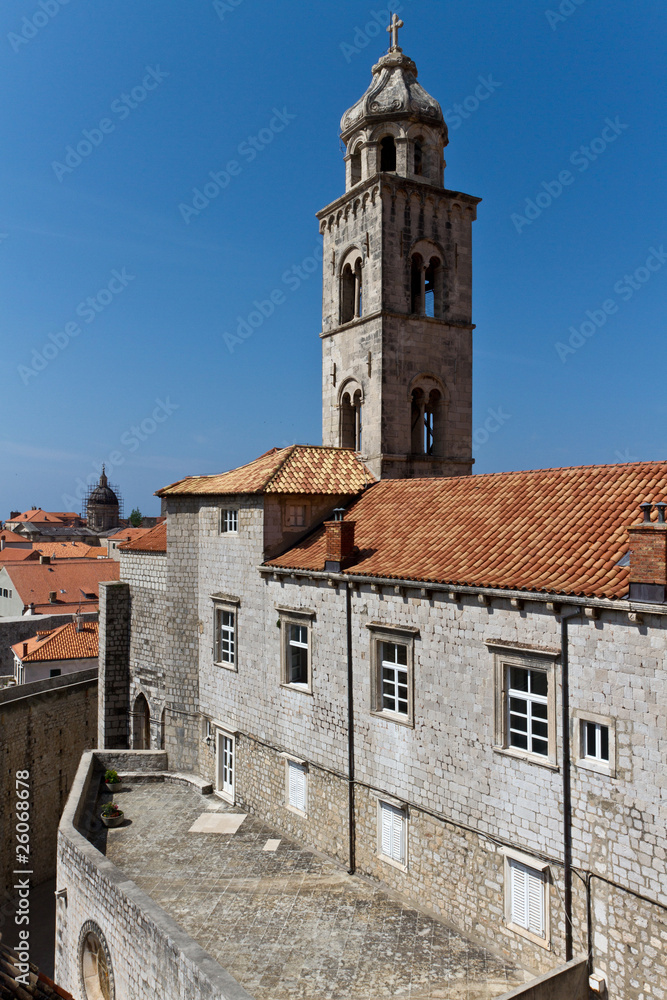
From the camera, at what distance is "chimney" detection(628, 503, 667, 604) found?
10123 millimetres

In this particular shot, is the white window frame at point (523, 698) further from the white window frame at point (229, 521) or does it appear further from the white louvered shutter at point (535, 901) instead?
the white window frame at point (229, 521)

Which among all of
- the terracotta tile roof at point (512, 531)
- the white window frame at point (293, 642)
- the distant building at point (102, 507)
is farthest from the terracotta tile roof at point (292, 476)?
the distant building at point (102, 507)

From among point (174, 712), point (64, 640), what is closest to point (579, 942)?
point (174, 712)

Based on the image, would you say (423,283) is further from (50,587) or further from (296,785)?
(50,587)

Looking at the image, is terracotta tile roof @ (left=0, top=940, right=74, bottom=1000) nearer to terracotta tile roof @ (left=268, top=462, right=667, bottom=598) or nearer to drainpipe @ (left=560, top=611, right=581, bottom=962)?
drainpipe @ (left=560, top=611, right=581, bottom=962)

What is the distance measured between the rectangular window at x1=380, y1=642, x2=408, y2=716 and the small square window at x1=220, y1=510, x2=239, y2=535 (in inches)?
256

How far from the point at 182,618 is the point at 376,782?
901 cm

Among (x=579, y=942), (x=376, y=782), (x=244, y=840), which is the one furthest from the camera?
(x=244, y=840)

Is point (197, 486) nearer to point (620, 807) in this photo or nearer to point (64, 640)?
point (620, 807)

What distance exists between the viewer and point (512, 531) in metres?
14.3

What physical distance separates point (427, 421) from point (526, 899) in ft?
53.8

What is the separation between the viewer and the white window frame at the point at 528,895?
465 inches

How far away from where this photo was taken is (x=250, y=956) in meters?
12.6

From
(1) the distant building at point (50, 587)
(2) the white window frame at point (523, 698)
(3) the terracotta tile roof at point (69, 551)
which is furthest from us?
(3) the terracotta tile roof at point (69, 551)
